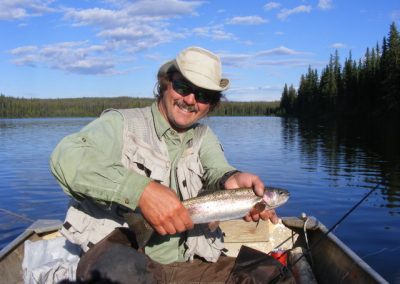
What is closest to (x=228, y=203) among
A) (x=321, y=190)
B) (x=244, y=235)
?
(x=244, y=235)

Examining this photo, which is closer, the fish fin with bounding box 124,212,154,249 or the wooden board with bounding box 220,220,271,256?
the fish fin with bounding box 124,212,154,249

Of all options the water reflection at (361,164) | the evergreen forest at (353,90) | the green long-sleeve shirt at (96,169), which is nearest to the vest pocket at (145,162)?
the green long-sleeve shirt at (96,169)

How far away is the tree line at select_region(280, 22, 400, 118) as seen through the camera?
7169 centimetres

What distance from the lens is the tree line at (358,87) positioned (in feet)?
235

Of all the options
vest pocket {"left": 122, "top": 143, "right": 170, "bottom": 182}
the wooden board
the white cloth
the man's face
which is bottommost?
the wooden board

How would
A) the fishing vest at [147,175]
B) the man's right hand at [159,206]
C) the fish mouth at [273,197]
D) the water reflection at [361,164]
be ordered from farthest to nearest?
the water reflection at [361,164] < the fish mouth at [273,197] < the fishing vest at [147,175] < the man's right hand at [159,206]

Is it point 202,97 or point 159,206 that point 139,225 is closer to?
point 159,206

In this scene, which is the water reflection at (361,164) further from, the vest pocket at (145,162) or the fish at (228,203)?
the vest pocket at (145,162)

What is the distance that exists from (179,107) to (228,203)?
1.05 metres

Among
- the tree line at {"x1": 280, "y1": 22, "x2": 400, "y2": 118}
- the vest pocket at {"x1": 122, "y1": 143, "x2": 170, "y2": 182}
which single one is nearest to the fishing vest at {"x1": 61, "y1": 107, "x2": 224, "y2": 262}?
the vest pocket at {"x1": 122, "y1": 143, "x2": 170, "y2": 182}

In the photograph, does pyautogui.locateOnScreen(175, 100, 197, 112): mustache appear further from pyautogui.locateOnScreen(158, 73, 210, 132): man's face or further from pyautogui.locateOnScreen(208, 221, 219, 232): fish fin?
pyautogui.locateOnScreen(208, 221, 219, 232): fish fin

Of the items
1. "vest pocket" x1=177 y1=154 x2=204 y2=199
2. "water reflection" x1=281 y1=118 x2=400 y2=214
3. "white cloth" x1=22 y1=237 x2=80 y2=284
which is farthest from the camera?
"water reflection" x1=281 y1=118 x2=400 y2=214

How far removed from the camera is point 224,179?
4688 mm

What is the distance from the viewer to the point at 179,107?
14.7 feet
